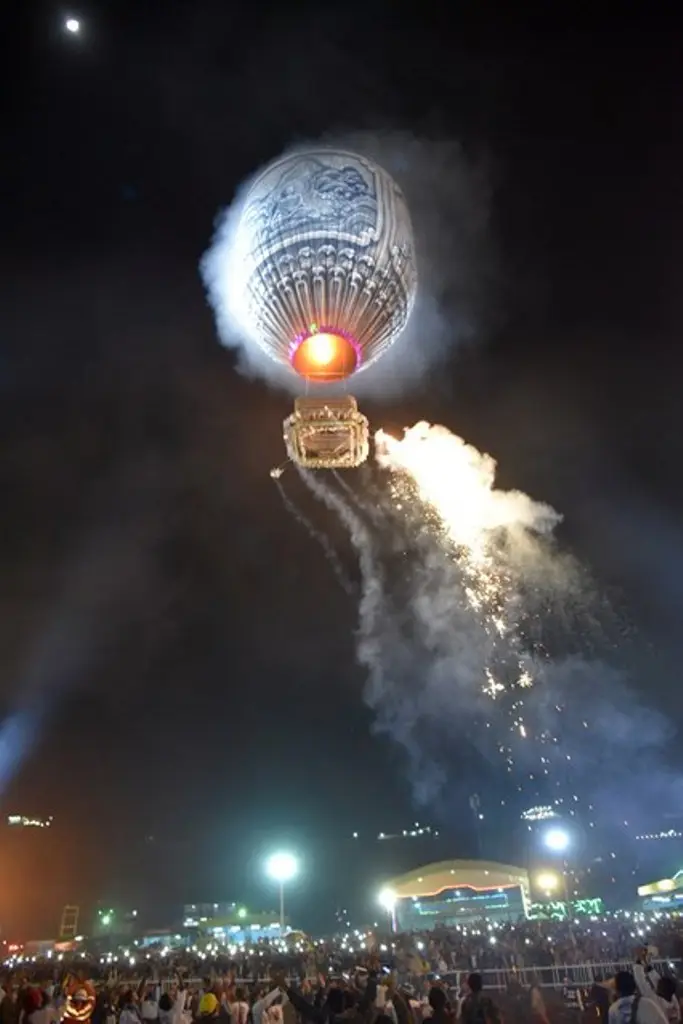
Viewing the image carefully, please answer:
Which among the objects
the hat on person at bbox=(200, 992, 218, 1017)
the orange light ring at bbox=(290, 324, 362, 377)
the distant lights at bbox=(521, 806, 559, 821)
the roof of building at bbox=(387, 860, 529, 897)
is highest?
the distant lights at bbox=(521, 806, 559, 821)

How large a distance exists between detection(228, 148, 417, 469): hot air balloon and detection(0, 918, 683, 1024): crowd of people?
10516 mm

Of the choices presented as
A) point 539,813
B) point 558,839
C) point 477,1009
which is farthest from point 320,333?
point 539,813

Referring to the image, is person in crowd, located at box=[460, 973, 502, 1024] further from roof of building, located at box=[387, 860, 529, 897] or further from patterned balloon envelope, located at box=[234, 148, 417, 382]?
roof of building, located at box=[387, 860, 529, 897]

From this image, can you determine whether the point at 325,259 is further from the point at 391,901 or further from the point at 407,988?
the point at 391,901

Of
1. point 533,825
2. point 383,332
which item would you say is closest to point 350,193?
point 383,332

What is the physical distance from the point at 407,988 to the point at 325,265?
48.0 feet

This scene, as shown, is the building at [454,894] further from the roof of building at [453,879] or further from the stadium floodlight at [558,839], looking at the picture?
the stadium floodlight at [558,839]

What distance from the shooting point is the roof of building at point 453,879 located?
48.2 meters

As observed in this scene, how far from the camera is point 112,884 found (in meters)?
59.8

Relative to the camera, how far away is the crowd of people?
8.04 m

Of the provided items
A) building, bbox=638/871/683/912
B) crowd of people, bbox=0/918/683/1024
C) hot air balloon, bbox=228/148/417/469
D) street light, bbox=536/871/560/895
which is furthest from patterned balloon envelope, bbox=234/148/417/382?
street light, bbox=536/871/560/895

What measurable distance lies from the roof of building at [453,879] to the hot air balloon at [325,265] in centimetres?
4379

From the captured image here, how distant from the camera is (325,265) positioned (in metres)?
13.2

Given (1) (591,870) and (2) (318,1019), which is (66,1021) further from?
(1) (591,870)
